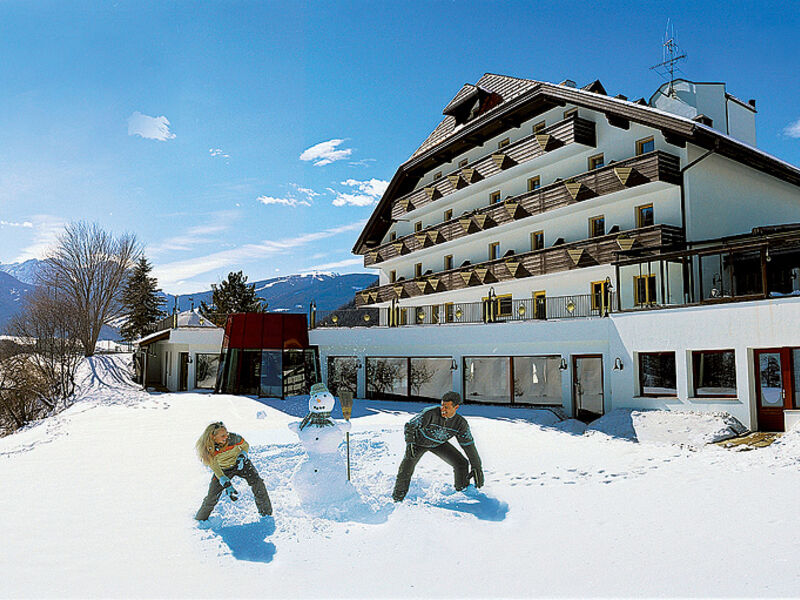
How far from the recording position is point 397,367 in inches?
1067

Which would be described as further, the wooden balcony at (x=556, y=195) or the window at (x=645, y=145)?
the window at (x=645, y=145)

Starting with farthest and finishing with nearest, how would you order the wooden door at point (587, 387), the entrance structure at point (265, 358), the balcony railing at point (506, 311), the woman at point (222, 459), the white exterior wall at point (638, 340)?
the entrance structure at point (265, 358)
the balcony railing at point (506, 311)
the wooden door at point (587, 387)
the white exterior wall at point (638, 340)
the woman at point (222, 459)

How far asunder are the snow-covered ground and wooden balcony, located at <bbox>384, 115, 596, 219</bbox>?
1531 centimetres

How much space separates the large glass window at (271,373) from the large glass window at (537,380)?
11.6m

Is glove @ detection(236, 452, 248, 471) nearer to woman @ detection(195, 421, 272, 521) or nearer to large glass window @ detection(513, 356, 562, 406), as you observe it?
woman @ detection(195, 421, 272, 521)

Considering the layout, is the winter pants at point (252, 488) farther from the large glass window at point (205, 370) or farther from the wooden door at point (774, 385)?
the large glass window at point (205, 370)

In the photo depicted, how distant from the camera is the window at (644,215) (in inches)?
903

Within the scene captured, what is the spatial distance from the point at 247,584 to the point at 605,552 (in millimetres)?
4327

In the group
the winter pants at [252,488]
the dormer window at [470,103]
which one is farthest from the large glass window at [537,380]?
the dormer window at [470,103]

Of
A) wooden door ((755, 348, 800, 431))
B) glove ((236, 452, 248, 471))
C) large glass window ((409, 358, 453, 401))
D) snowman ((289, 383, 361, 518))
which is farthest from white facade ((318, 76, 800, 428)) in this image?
glove ((236, 452, 248, 471))

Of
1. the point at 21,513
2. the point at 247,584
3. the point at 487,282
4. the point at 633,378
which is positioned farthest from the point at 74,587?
the point at 487,282

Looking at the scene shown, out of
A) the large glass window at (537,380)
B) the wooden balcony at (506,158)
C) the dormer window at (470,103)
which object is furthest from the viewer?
the dormer window at (470,103)

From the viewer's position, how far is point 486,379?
23.7 meters

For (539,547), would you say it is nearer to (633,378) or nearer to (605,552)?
(605,552)
